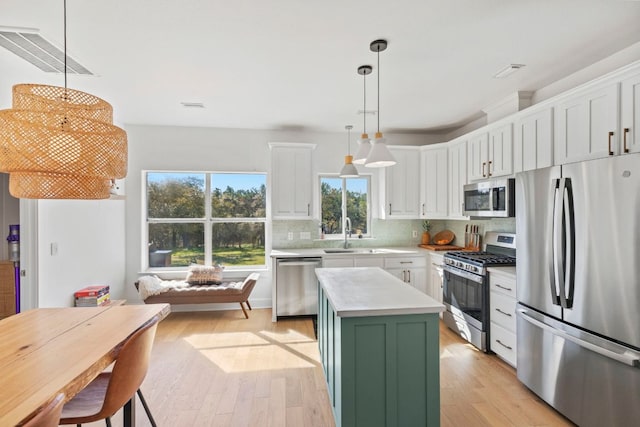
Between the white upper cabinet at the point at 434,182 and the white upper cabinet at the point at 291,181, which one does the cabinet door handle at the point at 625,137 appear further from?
the white upper cabinet at the point at 291,181

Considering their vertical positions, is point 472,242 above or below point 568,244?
below

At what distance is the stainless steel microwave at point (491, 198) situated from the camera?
301 cm

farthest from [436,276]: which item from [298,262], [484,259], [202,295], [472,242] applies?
[202,295]

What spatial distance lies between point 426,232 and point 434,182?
852 mm

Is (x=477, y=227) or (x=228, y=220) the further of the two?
(x=228, y=220)

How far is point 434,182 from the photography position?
4402 mm

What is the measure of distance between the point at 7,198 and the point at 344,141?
4.21m

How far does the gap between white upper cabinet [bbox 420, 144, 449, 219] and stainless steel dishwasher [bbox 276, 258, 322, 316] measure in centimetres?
182

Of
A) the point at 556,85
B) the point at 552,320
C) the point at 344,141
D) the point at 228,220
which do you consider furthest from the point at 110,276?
the point at 556,85

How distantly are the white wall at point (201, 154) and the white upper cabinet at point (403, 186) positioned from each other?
0.81m

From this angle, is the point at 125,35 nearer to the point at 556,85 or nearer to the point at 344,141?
the point at 344,141

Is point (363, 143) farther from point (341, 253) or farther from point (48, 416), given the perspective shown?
point (48, 416)

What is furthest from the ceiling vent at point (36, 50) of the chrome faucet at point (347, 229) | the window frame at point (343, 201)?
the chrome faucet at point (347, 229)

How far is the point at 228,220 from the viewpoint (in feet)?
15.2
